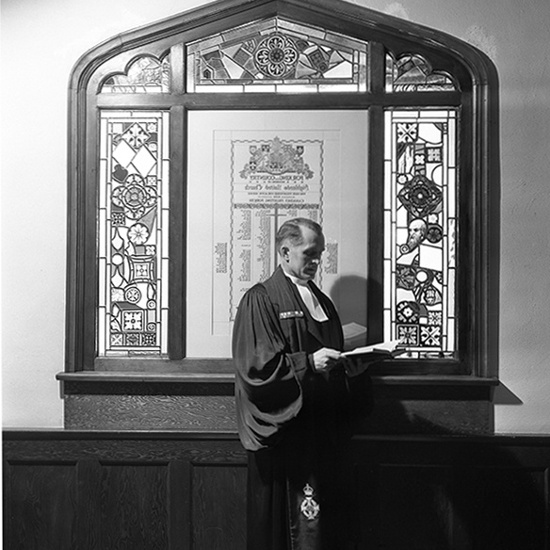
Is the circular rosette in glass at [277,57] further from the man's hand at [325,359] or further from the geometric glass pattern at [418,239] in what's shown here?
the man's hand at [325,359]

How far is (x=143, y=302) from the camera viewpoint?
10.6 feet

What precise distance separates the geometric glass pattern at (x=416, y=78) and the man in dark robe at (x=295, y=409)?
2.76ft

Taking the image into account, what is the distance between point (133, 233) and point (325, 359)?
3.60ft

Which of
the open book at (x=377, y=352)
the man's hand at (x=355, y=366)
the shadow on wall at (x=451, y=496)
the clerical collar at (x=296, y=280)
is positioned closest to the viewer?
the open book at (x=377, y=352)

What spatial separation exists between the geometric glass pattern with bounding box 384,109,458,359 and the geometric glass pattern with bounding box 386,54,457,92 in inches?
6.4

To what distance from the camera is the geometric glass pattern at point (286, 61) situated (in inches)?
127

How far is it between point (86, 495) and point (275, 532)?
90 centimetres

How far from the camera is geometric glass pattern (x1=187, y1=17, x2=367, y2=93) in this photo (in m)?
3.23

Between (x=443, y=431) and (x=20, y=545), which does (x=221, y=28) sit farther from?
(x=20, y=545)

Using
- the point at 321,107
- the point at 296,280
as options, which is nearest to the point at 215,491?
the point at 296,280

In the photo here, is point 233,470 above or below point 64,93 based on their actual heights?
below

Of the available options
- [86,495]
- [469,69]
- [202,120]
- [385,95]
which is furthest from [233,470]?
[469,69]

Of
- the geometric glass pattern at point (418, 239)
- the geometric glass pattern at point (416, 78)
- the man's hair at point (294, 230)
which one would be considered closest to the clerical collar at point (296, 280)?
the man's hair at point (294, 230)

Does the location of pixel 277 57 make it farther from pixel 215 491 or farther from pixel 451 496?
pixel 451 496
